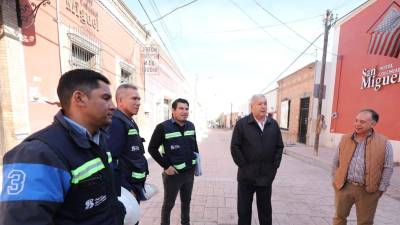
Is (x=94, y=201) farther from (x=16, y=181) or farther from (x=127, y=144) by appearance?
(x=127, y=144)

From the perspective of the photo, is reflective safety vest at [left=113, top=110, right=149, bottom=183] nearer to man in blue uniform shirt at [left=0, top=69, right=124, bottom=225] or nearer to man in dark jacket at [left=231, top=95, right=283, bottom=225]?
man in blue uniform shirt at [left=0, top=69, right=124, bottom=225]

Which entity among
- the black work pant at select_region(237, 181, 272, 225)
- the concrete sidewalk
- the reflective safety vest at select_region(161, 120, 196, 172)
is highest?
the reflective safety vest at select_region(161, 120, 196, 172)

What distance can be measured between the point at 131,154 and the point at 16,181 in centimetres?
136

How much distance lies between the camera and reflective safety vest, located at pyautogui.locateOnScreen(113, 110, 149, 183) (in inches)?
88.1

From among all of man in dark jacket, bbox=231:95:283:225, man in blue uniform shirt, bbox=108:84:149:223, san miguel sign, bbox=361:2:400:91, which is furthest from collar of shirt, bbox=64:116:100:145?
san miguel sign, bbox=361:2:400:91

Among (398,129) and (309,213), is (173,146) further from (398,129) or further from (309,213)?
(398,129)

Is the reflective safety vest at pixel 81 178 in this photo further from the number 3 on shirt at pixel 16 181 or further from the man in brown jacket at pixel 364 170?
the man in brown jacket at pixel 364 170

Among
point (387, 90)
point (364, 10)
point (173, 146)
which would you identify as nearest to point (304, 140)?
point (387, 90)

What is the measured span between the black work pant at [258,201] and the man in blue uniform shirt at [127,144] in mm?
1356

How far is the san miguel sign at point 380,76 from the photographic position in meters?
8.39

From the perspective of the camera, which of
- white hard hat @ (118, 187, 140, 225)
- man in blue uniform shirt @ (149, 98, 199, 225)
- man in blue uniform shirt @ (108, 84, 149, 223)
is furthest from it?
man in blue uniform shirt @ (149, 98, 199, 225)

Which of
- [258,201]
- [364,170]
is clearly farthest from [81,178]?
[364,170]

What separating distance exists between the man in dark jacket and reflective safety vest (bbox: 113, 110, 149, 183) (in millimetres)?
1309

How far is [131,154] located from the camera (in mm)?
2287
